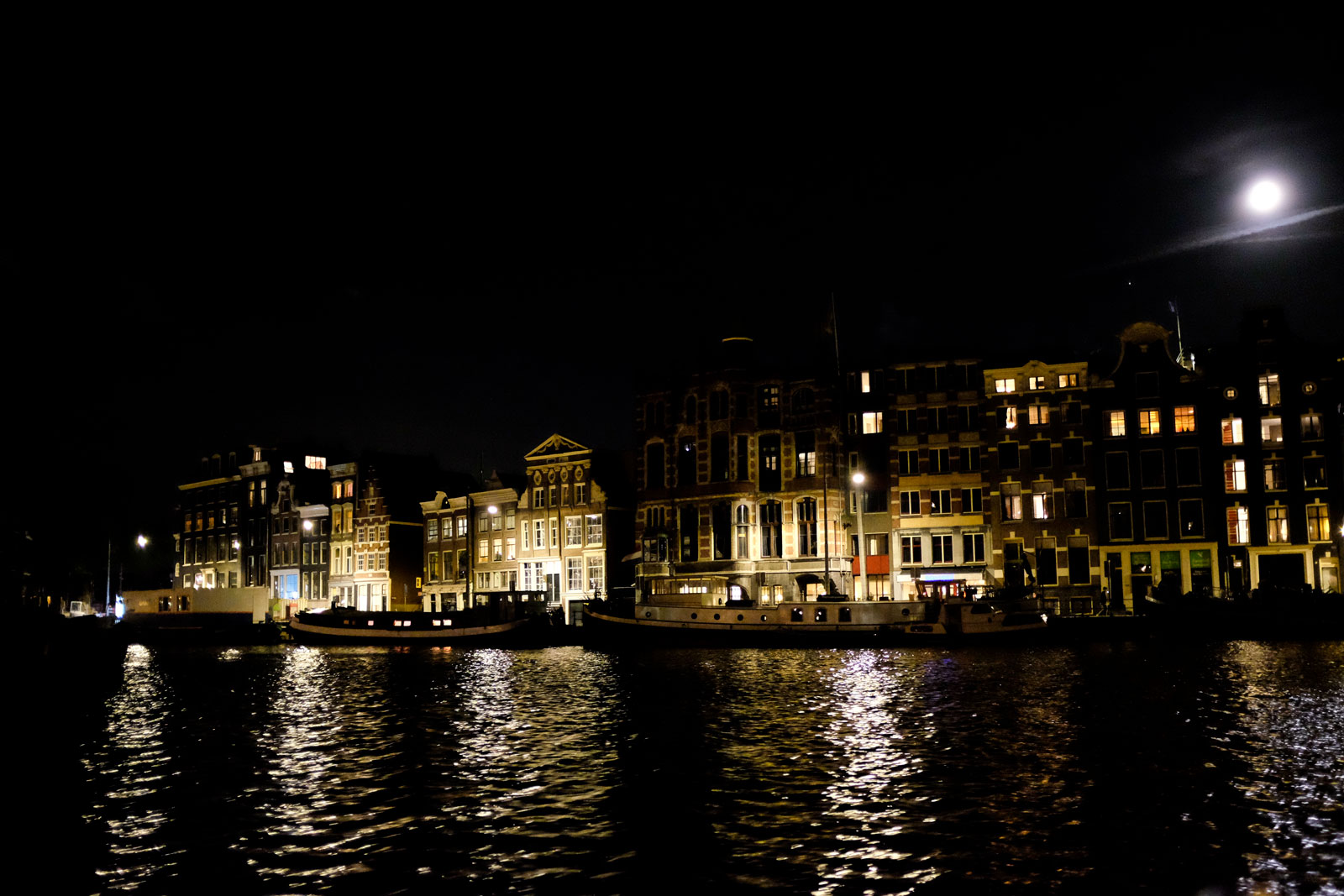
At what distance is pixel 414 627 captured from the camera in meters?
83.5

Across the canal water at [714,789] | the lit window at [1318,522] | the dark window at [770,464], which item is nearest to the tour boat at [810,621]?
the dark window at [770,464]

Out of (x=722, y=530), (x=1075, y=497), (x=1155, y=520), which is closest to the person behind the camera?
(x=1155, y=520)

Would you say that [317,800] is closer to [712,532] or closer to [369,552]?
[712,532]

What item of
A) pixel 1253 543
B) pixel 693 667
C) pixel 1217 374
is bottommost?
pixel 693 667

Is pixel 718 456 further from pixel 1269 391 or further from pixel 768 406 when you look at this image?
pixel 1269 391

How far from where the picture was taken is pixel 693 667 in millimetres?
51594

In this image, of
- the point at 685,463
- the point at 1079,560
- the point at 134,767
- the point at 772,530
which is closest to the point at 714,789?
the point at 134,767

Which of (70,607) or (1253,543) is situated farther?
(70,607)

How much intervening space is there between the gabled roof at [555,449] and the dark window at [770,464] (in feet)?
57.4

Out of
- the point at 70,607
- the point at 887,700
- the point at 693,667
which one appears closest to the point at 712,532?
the point at 693,667

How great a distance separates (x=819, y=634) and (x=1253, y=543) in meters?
30.8

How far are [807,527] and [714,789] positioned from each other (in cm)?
6398

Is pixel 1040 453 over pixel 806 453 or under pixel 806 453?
under

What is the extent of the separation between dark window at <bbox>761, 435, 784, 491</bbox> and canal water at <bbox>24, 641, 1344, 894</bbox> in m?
45.1
